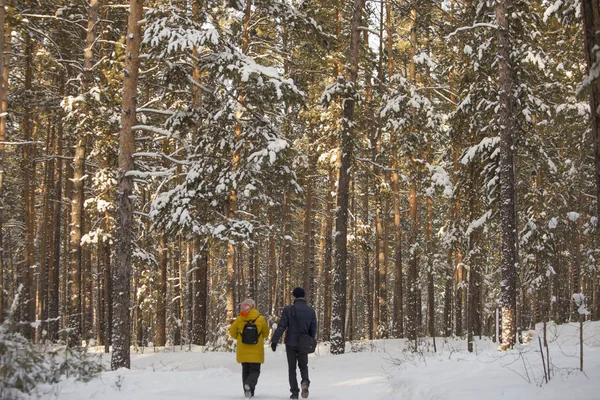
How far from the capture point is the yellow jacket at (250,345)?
9.12 m

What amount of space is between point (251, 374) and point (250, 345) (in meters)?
0.48

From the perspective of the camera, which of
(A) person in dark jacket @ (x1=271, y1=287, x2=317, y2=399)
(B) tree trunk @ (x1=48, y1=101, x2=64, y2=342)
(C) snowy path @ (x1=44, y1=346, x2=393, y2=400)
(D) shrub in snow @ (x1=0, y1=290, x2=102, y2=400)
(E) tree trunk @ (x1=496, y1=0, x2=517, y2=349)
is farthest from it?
(B) tree trunk @ (x1=48, y1=101, x2=64, y2=342)

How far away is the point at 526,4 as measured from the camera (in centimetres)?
1598

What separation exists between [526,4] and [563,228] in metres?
10.0

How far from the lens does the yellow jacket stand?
29.9 ft

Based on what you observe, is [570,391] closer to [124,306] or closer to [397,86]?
[124,306]

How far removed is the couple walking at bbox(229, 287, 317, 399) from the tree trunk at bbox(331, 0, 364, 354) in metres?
6.97

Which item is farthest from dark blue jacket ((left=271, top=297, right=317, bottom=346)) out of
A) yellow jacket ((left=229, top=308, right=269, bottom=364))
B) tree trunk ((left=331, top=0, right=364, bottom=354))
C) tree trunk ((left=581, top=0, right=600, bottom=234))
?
tree trunk ((left=331, top=0, right=364, bottom=354))

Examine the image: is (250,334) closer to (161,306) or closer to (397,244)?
(161,306)

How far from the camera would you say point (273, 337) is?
30.6ft

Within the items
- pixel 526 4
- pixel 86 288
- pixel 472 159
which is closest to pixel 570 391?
pixel 472 159

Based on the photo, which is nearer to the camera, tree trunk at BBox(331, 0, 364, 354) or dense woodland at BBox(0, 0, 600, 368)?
dense woodland at BBox(0, 0, 600, 368)

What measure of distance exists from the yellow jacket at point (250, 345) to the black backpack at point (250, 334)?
6 centimetres

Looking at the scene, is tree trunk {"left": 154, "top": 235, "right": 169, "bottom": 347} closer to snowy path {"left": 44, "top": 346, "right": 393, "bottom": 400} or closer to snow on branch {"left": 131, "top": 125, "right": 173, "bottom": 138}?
snowy path {"left": 44, "top": 346, "right": 393, "bottom": 400}
